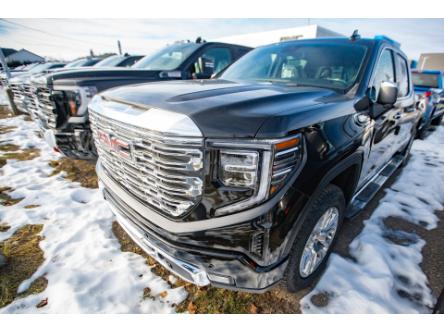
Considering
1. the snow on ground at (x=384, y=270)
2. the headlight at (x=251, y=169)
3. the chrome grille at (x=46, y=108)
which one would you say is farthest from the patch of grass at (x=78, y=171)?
the snow on ground at (x=384, y=270)

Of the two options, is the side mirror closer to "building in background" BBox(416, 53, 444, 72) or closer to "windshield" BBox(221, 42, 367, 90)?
"windshield" BBox(221, 42, 367, 90)

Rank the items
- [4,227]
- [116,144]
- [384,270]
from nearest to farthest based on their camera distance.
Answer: [116,144]
[384,270]
[4,227]

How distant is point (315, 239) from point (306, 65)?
1819mm

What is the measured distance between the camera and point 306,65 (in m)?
2.57

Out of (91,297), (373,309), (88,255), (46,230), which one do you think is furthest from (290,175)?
(46,230)

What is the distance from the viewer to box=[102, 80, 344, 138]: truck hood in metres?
1.25

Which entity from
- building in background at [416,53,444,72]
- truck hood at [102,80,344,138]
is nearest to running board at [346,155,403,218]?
truck hood at [102,80,344,138]

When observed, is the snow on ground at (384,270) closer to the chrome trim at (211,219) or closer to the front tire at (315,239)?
the front tire at (315,239)

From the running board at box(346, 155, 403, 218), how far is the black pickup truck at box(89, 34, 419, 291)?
576 mm

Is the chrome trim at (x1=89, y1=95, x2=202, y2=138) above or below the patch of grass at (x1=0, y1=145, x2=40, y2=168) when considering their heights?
above

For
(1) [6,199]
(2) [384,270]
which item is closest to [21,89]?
(1) [6,199]

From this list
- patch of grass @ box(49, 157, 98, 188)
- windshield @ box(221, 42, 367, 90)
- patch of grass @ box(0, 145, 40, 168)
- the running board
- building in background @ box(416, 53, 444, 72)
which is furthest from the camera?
building in background @ box(416, 53, 444, 72)

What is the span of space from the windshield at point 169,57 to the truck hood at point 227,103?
2882 millimetres

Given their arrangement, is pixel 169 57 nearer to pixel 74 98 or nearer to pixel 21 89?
pixel 74 98
